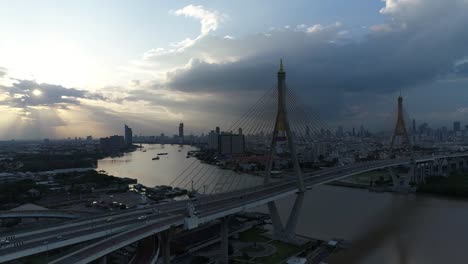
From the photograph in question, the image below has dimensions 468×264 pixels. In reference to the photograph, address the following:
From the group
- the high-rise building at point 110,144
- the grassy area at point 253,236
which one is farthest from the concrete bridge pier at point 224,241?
the high-rise building at point 110,144

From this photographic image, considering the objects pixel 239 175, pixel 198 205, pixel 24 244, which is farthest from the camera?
pixel 239 175

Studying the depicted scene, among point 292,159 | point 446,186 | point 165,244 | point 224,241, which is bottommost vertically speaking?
point 446,186

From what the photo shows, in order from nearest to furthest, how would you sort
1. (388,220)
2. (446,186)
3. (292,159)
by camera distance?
1. (292,159)
2. (388,220)
3. (446,186)

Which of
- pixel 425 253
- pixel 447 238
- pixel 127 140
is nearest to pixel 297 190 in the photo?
pixel 425 253

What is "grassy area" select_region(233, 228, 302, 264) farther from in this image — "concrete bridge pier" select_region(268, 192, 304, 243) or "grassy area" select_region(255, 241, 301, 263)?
"concrete bridge pier" select_region(268, 192, 304, 243)

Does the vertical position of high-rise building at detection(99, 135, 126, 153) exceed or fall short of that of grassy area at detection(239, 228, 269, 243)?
it exceeds it

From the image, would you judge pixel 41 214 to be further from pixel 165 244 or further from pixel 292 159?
pixel 292 159

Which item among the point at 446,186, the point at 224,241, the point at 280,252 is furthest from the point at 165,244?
the point at 446,186

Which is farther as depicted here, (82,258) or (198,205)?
(198,205)

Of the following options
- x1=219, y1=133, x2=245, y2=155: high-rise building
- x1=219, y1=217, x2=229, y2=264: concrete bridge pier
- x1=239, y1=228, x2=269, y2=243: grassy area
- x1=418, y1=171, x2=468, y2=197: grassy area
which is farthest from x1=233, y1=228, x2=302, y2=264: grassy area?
x1=219, y1=133, x2=245, y2=155: high-rise building

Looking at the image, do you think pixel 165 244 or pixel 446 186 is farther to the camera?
pixel 446 186

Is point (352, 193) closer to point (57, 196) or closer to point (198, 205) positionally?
point (198, 205)
